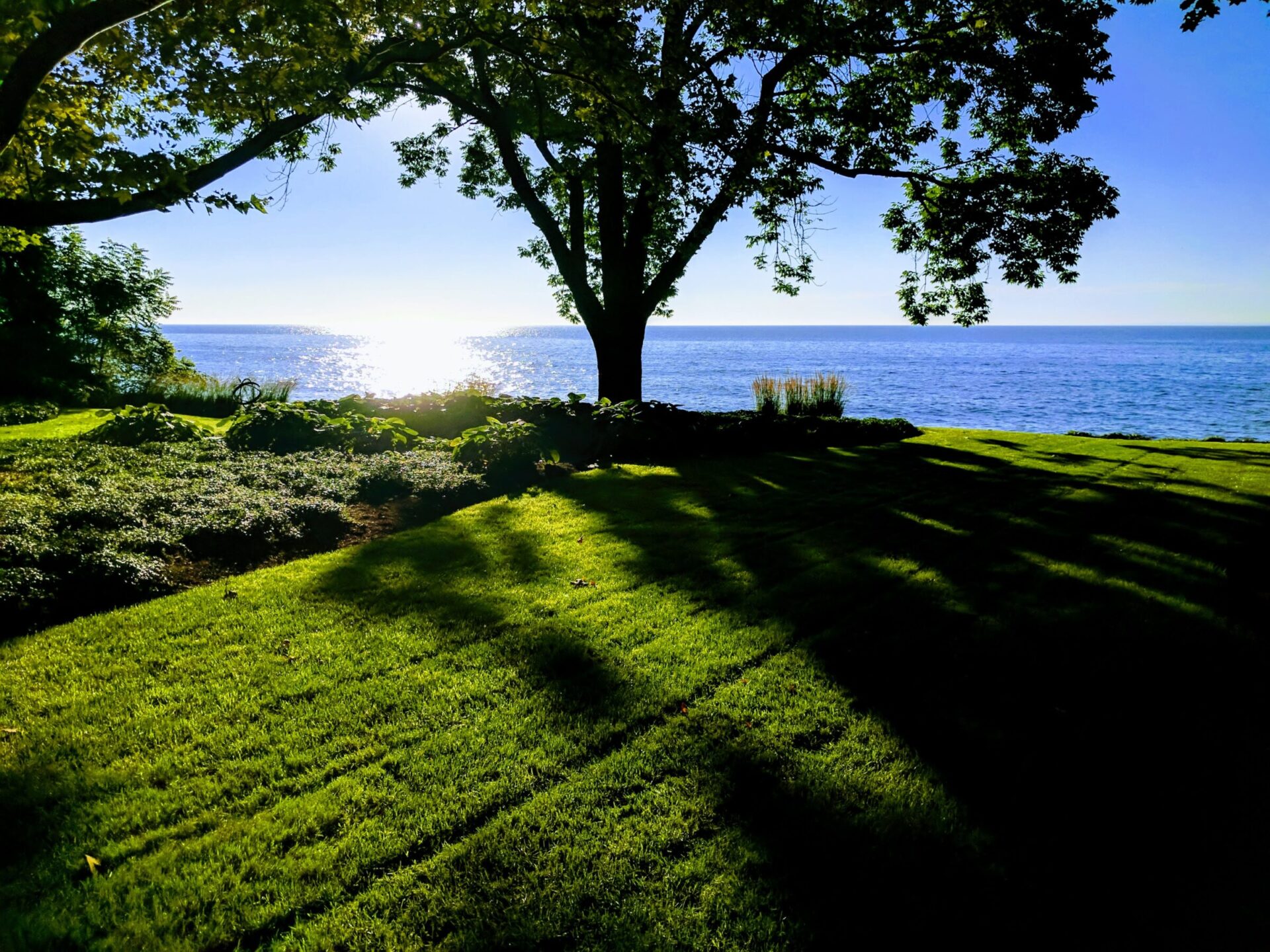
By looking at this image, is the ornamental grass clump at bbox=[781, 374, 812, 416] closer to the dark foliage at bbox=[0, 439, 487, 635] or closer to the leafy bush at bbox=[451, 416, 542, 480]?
the leafy bush at bbox=[451, 416, 542, 480]

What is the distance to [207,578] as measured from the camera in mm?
5645

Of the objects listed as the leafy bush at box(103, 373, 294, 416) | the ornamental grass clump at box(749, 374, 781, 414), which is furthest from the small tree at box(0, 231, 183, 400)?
the ornamental grass clump at box(749, 374, 781, 414)

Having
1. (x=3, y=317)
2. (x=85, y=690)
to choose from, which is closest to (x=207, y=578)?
(x=85, y=690)

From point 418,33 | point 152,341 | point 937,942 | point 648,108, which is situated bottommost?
point 937,942

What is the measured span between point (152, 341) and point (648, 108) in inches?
815

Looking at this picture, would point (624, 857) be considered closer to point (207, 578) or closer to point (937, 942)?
point (937, 942)

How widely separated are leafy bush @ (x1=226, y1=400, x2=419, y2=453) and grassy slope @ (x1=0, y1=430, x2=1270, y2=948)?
14.8 feet

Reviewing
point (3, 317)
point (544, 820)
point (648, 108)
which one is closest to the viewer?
point (544, 820)

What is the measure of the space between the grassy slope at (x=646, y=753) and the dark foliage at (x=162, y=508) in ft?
1.69

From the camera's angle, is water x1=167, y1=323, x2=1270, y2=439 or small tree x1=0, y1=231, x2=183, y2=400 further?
water x1=167, y1=323, x2=1270, y2=439

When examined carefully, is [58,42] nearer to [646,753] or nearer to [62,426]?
[646,753]

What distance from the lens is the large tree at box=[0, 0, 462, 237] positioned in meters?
4.67

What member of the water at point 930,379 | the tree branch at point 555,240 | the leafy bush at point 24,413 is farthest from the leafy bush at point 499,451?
the leafy bush at point 24,413

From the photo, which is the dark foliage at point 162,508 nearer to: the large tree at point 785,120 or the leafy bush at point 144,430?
the leafy bush at point 144,430
